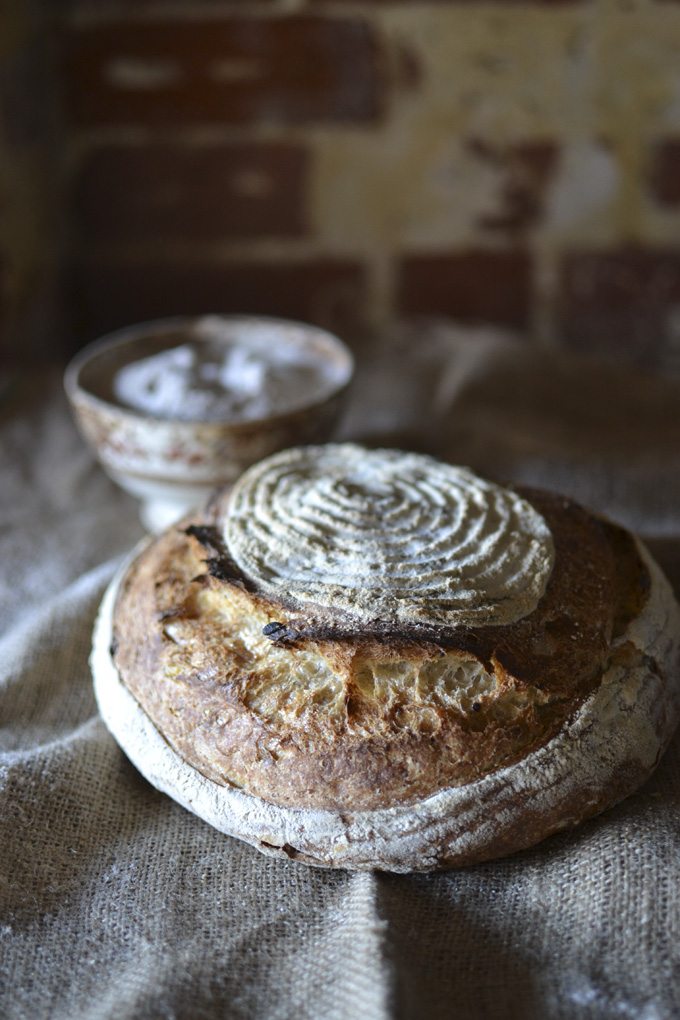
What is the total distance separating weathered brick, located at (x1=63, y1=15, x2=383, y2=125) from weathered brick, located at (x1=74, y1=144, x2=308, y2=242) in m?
0.06

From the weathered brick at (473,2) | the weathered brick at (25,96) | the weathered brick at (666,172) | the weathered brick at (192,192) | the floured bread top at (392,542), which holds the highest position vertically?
the weathered brick at (473,2)

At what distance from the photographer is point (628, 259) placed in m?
1.75

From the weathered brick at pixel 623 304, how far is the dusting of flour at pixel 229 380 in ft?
2.29

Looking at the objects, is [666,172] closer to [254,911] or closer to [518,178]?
[518,178]

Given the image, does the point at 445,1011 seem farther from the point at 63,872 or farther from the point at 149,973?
the point at 63,872

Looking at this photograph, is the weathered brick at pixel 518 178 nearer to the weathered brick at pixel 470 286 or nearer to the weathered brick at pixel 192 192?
the weathered brick at pixel 470 286

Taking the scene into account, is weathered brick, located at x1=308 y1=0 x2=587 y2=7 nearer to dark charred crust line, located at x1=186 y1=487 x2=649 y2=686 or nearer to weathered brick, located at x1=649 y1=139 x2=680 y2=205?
→ weathered brick, located at x1=649 y1=139 x2=680 y2=205

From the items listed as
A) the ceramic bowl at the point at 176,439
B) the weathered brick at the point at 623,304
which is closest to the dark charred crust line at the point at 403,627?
the ceramic bowl at the point at 176,439

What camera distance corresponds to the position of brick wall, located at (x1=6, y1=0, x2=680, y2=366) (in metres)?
1.61

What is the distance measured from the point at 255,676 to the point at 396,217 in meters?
1.23

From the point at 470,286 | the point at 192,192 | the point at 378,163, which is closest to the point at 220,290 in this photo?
the point at 192,192

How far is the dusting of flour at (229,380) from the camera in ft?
3.84

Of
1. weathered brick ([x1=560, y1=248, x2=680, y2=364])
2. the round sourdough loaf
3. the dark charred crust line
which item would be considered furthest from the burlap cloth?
weathered brick ([x1=560, y1=248, x2=680, y2=364])

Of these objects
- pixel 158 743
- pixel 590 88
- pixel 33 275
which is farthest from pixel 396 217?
pixel 158 743
